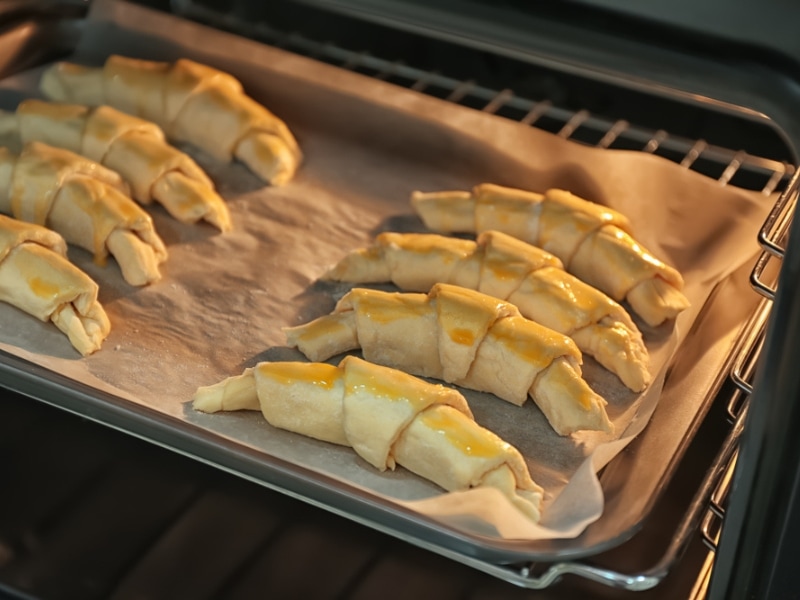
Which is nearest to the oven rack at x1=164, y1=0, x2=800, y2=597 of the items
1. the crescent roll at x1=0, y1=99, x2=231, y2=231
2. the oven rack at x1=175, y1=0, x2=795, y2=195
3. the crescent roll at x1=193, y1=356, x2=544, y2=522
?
the oven rack at x1=175, y1=0, x2=795, y2=195

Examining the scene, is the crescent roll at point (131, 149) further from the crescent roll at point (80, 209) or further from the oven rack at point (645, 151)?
the oven rack at point (645, 151)

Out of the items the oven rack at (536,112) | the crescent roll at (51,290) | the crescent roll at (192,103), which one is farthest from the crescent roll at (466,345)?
the oven rack at (536,112)

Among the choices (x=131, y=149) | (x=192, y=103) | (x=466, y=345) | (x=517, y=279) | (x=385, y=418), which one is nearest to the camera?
(x=385, y=418)

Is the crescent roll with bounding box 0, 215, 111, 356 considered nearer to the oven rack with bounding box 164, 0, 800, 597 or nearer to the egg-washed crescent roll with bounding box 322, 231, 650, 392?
the egg-washed crescent roll with bounding box 322, 231, 650, 392

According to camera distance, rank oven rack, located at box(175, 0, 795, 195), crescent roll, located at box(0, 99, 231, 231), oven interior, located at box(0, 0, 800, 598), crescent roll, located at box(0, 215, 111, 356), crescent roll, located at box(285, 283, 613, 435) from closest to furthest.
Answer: oven interior, located at box(0, 0, 800, 598) → crescent roll, located at box(285, 283, 613, 435) → crescent roll, located at box(0, 215, 111, 356) → crescent roll, located at box(0, 99, 231, 231) → oven rack, located at box(175, 0, 795, 195)

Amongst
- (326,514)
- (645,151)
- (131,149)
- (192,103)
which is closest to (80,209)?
(131,149)

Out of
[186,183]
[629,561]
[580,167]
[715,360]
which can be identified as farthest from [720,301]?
[186,183]

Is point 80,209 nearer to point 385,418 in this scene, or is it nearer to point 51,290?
point 51,290
